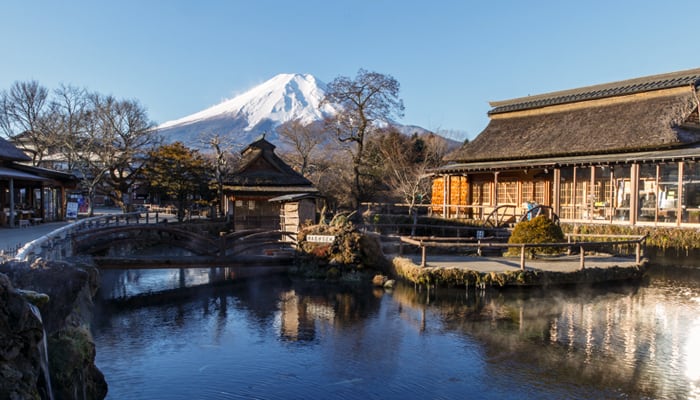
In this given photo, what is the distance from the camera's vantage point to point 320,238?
18219mm

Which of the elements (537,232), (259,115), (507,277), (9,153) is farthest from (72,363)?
(259,115)

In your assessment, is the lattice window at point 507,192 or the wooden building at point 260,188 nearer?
the lattice window at point 507,192

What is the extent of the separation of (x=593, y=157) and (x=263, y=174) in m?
19.4

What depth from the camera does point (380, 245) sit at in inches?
723

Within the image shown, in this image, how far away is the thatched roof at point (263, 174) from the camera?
3105cm

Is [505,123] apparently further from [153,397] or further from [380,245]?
[153,397]

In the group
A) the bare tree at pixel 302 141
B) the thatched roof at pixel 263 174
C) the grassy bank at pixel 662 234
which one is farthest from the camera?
the bare tree at pixel 302 141

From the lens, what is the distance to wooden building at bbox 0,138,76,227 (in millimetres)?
22062

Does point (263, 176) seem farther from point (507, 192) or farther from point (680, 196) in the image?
point (680, 196)

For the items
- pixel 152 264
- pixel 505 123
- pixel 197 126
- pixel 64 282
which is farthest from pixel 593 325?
pixel 197 126

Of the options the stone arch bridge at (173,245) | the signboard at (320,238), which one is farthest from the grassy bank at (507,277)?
the stone arch bridge at (173,245)

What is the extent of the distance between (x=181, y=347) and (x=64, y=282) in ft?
11.2

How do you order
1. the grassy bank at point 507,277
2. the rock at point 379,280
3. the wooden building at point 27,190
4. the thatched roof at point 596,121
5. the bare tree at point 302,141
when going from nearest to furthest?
1. the grassy bank at point 507,277
2. the rock at point 379,280
3. the wooden building at point 27,190
4. the thatched roof at point 596,121
5. the bare tree at point 302,141

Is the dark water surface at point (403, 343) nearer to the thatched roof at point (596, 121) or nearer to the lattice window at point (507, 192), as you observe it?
the thatched roof at point (596, 121)
